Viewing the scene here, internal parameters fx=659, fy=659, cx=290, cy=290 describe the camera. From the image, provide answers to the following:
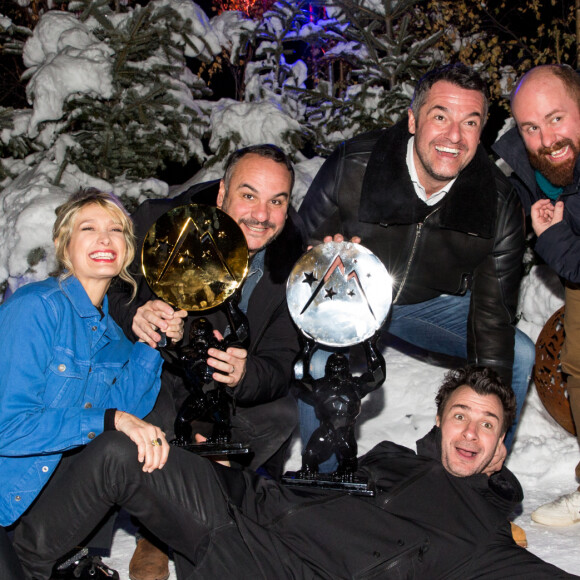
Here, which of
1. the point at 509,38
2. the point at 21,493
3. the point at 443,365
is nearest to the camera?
the point at 21,493

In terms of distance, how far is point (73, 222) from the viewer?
8.54ft

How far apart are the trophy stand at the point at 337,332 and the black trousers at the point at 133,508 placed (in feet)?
1.22

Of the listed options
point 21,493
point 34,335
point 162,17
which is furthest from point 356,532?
point 162,17

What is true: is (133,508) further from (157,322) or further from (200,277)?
(200,277)

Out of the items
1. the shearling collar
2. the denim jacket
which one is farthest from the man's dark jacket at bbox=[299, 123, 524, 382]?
the denim jacket

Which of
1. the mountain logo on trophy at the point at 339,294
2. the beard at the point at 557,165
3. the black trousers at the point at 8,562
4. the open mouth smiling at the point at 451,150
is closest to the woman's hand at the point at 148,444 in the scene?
the black trousers at the point at 8,562

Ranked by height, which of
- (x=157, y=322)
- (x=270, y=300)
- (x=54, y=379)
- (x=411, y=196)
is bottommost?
(x=54, y=379)

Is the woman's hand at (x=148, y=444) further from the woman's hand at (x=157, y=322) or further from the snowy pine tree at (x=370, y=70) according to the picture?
the snowy pine tree at (x=370, y=70)

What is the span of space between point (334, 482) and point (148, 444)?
0.69 m

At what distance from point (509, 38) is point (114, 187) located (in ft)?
23.0

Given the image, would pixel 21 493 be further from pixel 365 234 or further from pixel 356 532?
pixel 365 234

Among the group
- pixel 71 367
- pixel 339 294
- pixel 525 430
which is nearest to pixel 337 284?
pixel 339 294

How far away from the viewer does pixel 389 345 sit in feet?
17.0

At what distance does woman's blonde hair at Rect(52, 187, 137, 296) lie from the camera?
2600mm
